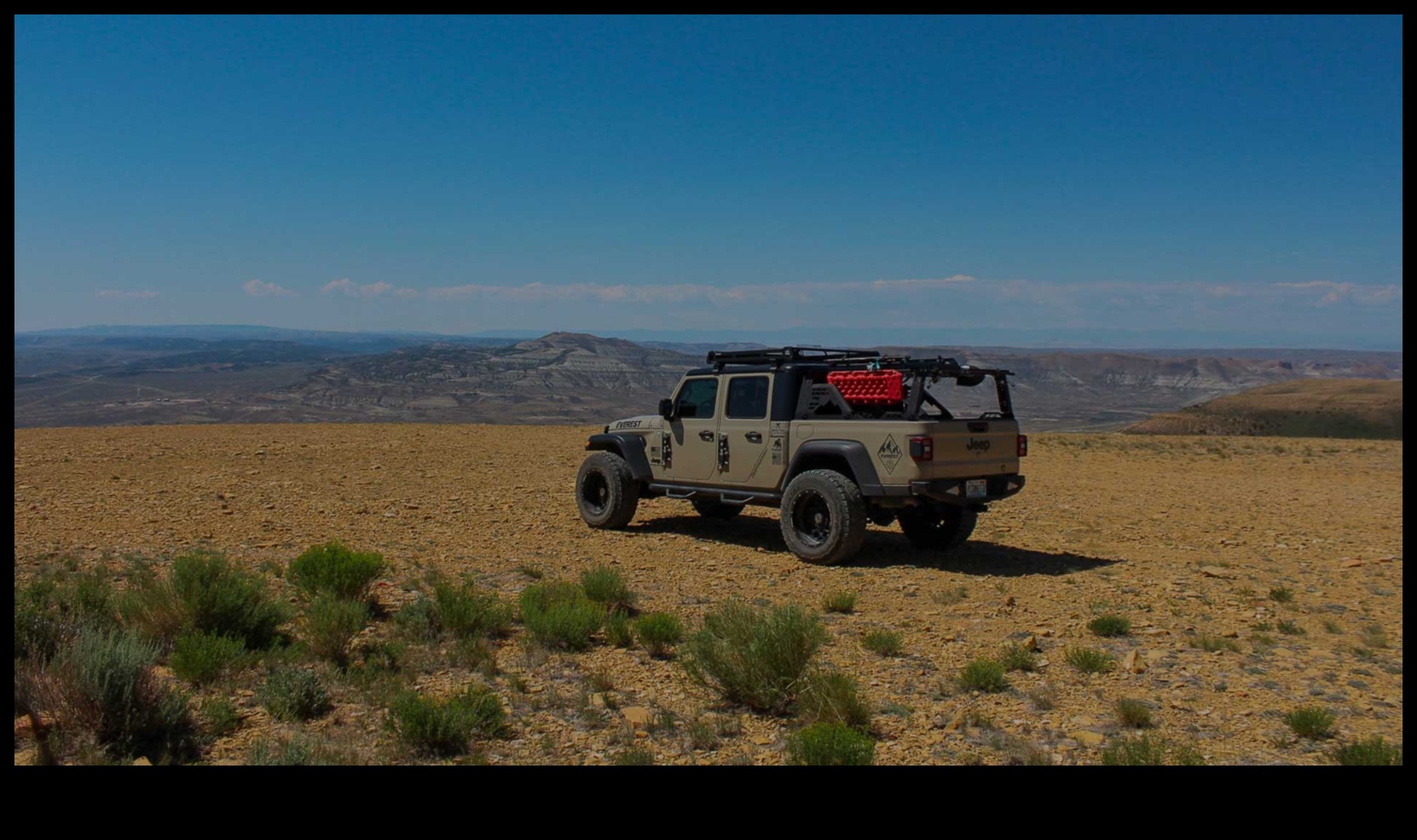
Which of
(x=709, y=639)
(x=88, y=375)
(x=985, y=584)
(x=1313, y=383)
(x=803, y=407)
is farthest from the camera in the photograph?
(x=88, y=375)

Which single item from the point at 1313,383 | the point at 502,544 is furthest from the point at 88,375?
the point at 502,544

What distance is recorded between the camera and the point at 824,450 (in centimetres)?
1028

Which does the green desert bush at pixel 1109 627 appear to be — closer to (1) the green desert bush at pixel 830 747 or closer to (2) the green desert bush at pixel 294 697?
(1) the green desert bush at pixel 830 747

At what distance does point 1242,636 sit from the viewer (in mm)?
7316

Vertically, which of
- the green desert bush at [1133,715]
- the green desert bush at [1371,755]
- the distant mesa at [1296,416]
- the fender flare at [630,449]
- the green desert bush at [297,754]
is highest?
the fender flare at [630,449]

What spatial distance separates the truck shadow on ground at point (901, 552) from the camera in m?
10.3

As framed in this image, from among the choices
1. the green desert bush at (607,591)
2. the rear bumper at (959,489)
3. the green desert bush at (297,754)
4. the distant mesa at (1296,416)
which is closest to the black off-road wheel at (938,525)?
the rear bumper at (959,489)

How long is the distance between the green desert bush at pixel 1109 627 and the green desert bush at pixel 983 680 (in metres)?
1.59

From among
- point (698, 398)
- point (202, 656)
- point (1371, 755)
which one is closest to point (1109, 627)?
point (1371, 755)

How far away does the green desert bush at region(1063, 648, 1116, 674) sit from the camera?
6.40 metres

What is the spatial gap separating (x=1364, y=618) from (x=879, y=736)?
502cm

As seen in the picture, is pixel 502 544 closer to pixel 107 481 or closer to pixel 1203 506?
pixel 107 481

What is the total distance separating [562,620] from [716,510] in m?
6.39

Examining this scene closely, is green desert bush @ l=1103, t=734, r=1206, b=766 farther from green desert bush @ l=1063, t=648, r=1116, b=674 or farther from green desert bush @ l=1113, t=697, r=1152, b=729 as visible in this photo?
green desert bush @ l=1063, t=648, r=1116, b=674
